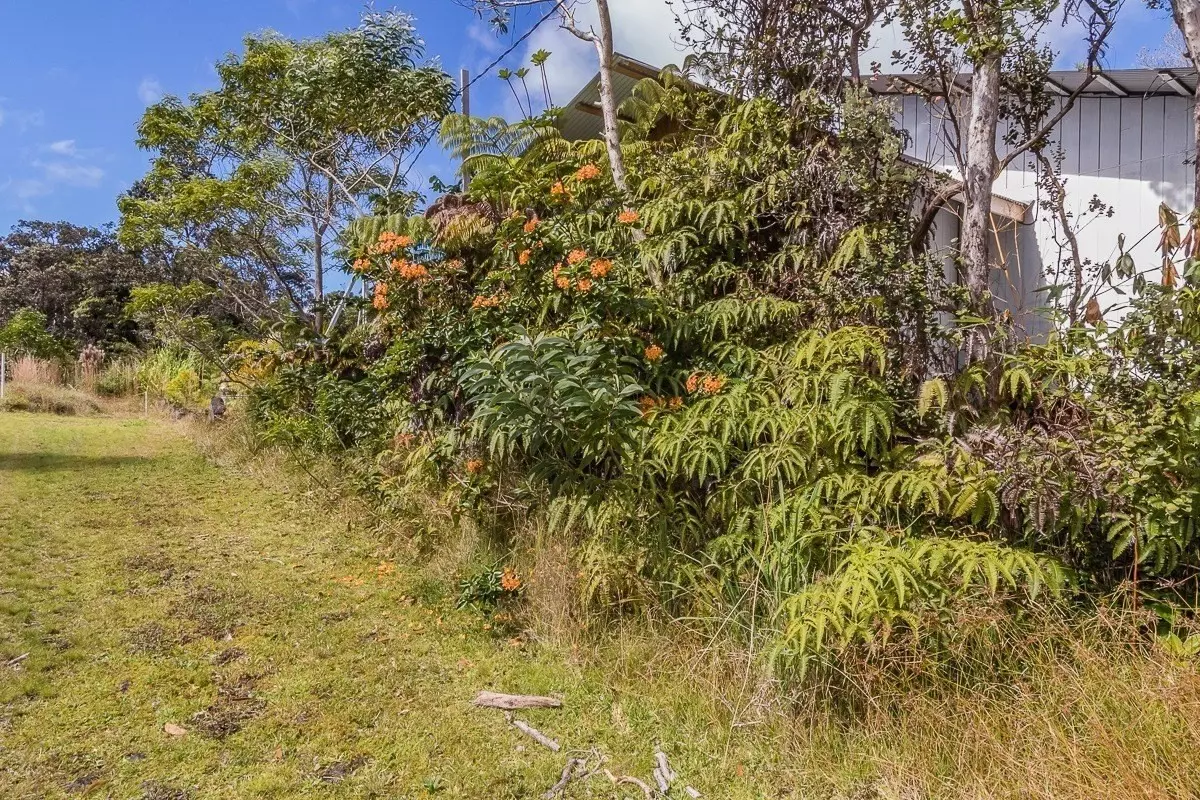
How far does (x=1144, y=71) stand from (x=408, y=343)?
538 cm

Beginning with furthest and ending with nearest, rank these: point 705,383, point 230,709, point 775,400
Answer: point 705,383
point 775,400
point 230,709

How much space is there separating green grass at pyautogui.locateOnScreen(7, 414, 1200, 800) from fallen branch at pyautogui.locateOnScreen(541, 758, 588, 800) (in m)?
0.03

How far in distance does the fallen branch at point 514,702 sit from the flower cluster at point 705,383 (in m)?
1.52

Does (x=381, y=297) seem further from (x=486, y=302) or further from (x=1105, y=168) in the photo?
(x=1105, y=168)

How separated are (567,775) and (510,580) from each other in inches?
50.0

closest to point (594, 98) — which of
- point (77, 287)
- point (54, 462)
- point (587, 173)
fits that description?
point (587, 173)

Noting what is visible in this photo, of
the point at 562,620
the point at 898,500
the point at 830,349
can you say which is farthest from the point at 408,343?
the point at 898,500

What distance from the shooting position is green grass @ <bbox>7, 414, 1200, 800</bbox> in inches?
84.0

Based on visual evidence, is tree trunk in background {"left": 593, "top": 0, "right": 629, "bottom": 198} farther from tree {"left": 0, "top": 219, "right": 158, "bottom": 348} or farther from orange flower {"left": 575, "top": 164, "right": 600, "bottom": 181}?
tree {"left": 0, "top": 219, "right": 158, "bottom": 348}

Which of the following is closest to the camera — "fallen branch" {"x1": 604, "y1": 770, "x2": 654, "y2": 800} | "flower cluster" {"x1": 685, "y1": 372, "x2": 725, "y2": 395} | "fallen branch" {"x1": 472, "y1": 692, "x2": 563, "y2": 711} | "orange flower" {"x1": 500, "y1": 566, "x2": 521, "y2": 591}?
"fallen branch" {"x1": 604, "y1": 770, "x2": 654, "y2": 800}

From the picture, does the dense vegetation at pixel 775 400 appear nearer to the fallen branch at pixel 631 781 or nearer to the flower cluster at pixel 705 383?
the flower cluster at pixel 705 383

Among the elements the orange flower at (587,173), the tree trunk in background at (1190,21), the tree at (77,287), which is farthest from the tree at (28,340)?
the tree trunk in background at (1190,21)

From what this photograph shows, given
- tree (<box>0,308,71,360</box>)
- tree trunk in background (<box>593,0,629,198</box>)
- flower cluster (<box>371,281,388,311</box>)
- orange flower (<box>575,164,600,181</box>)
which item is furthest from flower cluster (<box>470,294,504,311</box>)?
tree (<box>0,308,71,360</box>)

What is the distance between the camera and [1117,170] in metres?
5.61
